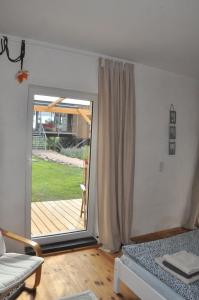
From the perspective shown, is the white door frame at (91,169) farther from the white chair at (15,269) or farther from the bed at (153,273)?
the bed at (153,273)

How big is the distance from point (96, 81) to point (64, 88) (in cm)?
44

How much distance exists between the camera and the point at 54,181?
3115 millimetres

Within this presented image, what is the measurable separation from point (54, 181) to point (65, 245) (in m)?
0.80

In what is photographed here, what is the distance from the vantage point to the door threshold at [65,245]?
288 centimetres

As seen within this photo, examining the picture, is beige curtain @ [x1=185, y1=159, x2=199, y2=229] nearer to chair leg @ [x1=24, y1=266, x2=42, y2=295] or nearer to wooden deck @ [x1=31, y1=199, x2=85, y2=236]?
wooden deck @ [x1=31, y1=199, x2=85, y2=236]

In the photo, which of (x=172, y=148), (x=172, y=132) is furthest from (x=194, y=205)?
(x=172, y=132)

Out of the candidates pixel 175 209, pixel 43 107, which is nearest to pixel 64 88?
pixel 43 107

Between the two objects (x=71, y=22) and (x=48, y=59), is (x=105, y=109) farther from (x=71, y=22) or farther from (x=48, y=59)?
(x=71, y=22)

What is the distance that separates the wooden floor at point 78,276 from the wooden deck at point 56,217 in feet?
1.19

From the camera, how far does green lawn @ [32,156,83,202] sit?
9.70 ft

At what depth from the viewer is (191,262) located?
1928 millimetres

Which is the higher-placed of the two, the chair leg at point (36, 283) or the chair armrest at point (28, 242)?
the chair armrest at point (28, 242)

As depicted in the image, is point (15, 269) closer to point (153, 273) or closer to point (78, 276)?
point (78, 276)

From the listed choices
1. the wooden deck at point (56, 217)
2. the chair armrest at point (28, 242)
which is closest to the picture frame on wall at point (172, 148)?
the wooden deck at point (56, 217)
